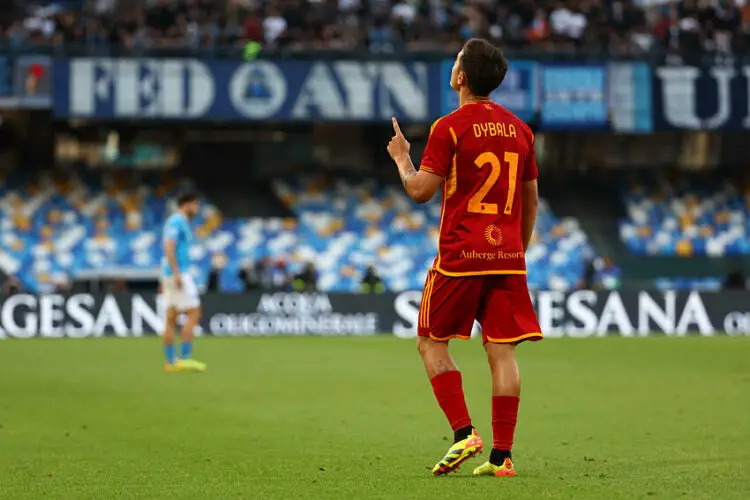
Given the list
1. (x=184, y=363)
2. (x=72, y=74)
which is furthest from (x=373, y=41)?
(x=184, y=363)

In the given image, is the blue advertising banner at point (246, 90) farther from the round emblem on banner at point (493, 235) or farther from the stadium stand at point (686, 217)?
the round emblem on banner at point (493, 235)

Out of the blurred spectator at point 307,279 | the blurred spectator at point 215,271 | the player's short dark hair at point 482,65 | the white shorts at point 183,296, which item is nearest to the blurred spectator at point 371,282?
the blurred spectator at point 307,279

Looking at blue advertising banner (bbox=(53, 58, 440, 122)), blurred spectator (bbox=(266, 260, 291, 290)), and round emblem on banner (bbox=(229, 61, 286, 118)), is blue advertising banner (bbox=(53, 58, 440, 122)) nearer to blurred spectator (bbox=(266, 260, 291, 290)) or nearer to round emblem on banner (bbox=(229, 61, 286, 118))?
round emblem on banner (bbox=(229, 61, 286, 118))

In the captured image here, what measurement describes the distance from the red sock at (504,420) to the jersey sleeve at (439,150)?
1252 mm

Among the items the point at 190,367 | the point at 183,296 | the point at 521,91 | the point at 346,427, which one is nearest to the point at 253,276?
the point at 521,91

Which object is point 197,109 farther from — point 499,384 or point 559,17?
point 499,384

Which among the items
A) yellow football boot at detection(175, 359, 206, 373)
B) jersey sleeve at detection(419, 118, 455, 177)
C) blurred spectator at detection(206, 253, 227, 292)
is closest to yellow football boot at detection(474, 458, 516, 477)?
A: jersey sleeve at detection(419, 118, 455, 177)

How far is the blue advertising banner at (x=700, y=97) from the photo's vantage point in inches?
1345

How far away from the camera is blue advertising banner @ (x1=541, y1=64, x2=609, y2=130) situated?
33.6m

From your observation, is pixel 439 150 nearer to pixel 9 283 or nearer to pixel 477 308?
pixel 477 308

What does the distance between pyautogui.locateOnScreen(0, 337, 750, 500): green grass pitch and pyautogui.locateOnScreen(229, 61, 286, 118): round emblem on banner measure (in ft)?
43.7

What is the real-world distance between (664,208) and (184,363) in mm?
23211

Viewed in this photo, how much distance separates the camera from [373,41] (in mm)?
34344

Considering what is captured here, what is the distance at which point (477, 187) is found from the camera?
285 inches
